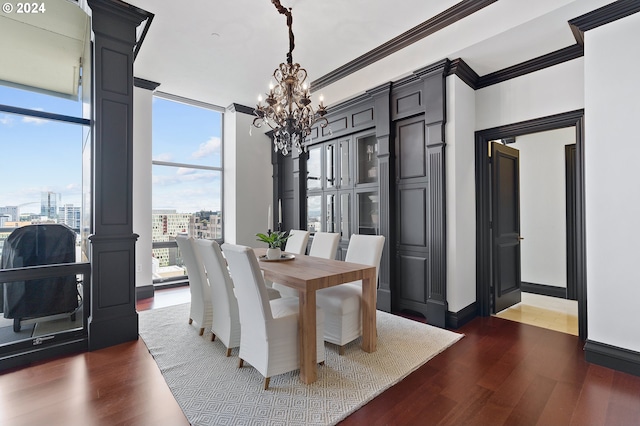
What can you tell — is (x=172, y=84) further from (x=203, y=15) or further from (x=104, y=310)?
(x=104, y=310)

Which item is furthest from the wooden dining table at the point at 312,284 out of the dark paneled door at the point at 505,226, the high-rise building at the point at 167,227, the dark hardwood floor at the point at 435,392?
the high-rise building at the point at 167,227

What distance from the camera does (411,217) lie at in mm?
3750

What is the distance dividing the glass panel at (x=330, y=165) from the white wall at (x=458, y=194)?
1.77m

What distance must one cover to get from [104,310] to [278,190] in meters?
3.48

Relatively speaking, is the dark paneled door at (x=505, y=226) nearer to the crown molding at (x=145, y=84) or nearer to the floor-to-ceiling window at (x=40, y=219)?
the floor-to-ceiling window at (x=40, y=219)

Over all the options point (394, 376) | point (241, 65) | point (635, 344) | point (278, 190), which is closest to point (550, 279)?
point (635, 344)

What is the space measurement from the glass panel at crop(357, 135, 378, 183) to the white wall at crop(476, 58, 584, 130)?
4.27ft

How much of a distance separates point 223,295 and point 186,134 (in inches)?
144

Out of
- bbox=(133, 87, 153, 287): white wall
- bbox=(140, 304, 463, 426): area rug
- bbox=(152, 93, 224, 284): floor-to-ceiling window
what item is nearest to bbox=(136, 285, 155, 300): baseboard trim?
bbox=(133, 87, 153, 287): white wall

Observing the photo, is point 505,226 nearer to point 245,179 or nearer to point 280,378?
point 280,378

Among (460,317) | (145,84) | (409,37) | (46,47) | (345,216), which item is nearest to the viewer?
(46,47)

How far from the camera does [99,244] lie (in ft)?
9.27

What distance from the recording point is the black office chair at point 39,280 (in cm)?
261

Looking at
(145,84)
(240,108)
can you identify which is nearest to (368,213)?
(240,108)
